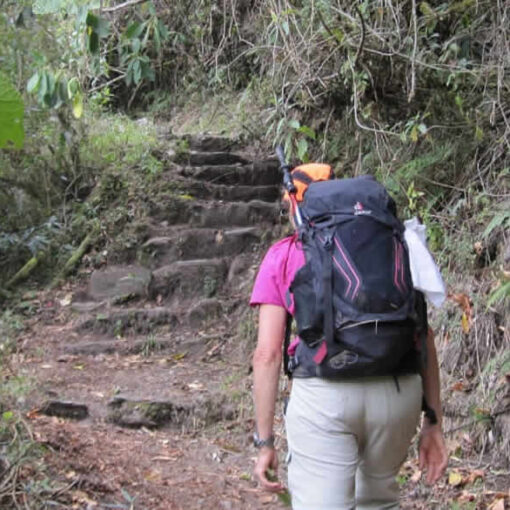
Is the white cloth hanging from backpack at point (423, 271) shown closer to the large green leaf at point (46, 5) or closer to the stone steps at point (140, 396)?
the large green leaf at point (46, 5)

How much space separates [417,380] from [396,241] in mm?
475

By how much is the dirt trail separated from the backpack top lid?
204 centimetres

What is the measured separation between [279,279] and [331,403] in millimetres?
440

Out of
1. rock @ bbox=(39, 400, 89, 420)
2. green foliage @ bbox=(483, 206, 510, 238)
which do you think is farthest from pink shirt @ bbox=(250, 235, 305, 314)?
rock @ bbox=(39, 400, 89, 420)

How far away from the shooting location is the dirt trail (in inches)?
173

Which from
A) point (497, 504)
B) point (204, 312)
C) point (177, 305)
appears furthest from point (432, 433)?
point (177, 305)

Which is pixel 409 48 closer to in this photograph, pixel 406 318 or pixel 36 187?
pixel 406 318

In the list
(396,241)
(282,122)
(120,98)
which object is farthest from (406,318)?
(120,98)

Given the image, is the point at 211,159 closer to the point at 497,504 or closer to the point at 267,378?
the point at 497,504

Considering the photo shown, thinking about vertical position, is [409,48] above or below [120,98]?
above

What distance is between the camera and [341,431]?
93.4 inches

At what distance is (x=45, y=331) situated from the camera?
7.24 m

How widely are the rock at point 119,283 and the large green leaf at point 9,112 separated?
5510 mm

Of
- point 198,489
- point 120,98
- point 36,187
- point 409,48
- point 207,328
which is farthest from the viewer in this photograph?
point 120,98
